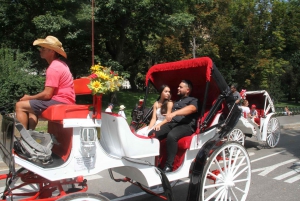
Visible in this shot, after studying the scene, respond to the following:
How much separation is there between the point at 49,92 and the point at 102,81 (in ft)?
2.13

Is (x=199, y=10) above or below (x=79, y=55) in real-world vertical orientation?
above

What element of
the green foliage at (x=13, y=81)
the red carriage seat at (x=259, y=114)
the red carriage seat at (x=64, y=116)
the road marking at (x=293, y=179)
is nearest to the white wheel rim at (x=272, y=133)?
the red carriage seat at (x=259, y=114)

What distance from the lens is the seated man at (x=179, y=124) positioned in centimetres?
425

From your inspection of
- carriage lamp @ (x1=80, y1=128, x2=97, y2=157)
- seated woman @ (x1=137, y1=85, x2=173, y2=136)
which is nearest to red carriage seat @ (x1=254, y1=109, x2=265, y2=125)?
seated woman @ (x1=137, y1=85, x2=173, y2=136)

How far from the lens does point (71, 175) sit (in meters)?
3.12

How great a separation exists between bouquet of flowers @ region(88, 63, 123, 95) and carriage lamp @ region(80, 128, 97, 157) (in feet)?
1.36

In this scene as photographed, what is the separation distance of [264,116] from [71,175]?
832cm

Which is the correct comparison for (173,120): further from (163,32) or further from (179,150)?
(163,32)

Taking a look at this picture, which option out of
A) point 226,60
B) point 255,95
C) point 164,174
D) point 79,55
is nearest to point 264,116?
point 255,95

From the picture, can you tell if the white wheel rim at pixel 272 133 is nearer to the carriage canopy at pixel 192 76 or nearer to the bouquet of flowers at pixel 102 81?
the carriage canopy at pixel 192 76

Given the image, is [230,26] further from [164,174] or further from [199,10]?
[164,174]

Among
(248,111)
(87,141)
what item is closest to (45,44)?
(87,141)

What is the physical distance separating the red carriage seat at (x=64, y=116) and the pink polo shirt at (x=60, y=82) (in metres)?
0.16

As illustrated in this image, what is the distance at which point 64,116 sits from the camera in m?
3.10
